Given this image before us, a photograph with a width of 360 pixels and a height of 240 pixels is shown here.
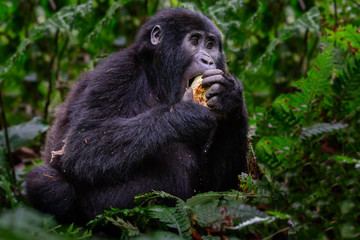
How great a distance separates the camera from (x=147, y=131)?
3.00 meters

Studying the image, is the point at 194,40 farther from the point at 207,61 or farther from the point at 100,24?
the point at 100,24

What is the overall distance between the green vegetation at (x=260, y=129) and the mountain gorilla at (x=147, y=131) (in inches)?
8.3

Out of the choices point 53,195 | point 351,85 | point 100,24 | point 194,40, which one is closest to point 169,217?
point 53,195

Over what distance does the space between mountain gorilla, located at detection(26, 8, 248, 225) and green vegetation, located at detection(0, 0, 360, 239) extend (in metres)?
0.21

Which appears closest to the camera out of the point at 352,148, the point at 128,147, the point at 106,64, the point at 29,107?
the point at 352,148

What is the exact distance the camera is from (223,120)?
3322 mm

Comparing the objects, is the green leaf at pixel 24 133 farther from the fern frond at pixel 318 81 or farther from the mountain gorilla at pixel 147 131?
the fern frond at pixel 318 81

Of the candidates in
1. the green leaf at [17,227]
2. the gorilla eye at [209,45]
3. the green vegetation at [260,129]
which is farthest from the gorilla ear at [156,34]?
the green leaf at [17,227]

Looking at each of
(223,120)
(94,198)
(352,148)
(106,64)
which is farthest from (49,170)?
(352,148)

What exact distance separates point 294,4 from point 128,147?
4.20 m

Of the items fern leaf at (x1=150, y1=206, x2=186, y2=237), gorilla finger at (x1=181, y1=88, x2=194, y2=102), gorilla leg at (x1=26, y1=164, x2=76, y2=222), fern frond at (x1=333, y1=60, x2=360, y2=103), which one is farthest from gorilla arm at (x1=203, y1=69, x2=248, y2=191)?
gorilla leg at (x1=26, y1=164, x2=76, y2=222)

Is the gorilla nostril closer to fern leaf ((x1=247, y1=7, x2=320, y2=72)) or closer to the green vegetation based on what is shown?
the green vegetation

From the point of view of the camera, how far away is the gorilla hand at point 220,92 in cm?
307

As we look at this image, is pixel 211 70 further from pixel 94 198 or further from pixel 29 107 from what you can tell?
pixel 29 107
